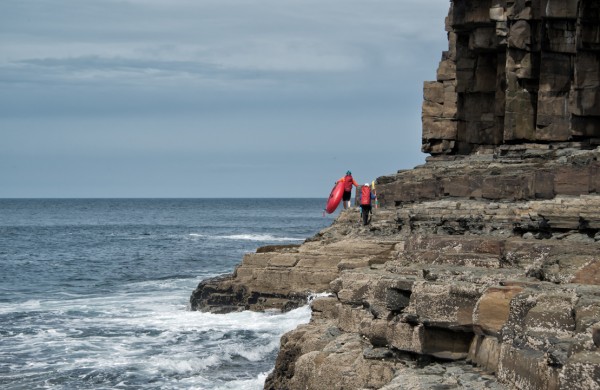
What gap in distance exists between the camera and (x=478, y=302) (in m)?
11.6

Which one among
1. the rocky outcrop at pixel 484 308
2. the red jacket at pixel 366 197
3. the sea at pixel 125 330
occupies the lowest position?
the sea at pixel 125 330

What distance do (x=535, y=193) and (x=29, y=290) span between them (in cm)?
2712

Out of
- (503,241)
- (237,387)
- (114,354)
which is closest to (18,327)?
(114,354)

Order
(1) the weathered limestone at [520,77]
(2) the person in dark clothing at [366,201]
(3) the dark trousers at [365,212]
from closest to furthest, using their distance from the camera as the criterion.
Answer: (1) the weathered limestone at [520,77] → (2) the person in dark clothing at [366,201] → (3) the dark trousers at [365,212]

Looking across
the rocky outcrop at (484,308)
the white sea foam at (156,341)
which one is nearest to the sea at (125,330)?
the white sea foam at (156,341)

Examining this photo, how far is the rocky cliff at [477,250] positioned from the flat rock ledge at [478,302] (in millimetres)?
26

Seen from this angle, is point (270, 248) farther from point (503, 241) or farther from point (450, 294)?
point (450, 294)

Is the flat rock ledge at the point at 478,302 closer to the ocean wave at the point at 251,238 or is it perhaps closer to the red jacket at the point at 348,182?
the red jacket at the point at 348,182

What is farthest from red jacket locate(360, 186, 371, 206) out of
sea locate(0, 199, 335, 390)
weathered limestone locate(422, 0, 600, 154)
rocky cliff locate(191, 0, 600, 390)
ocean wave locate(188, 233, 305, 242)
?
ocean wave locate(188, 233, 305, 242)

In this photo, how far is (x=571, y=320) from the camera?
402 inches

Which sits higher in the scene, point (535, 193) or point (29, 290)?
point (535, 193)

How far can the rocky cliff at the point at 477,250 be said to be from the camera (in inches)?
435

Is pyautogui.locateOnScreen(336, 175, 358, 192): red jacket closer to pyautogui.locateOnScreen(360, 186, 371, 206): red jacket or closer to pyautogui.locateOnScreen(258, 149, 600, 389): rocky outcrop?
pyautogui.locateOnScreen(360, 186, 371, 206): red jacket

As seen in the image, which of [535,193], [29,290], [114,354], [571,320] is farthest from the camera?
[29,290]
